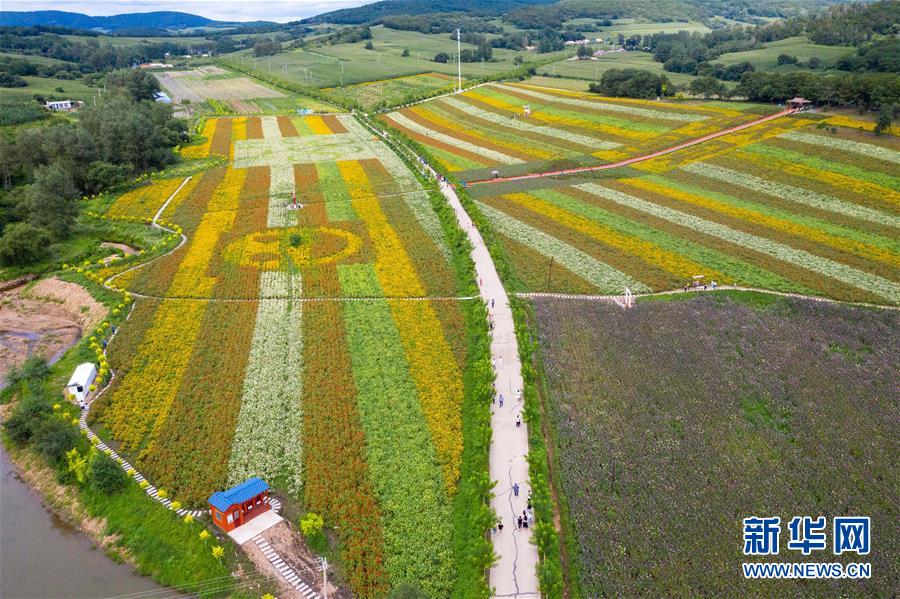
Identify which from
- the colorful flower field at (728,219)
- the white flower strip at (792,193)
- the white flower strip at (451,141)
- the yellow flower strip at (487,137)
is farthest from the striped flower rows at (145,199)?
the white flower strip at (792,193)

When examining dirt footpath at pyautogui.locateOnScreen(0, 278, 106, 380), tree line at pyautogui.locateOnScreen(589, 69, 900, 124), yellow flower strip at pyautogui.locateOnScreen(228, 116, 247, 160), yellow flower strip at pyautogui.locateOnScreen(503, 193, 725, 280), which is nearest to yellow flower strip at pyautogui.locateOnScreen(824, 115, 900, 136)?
tree line at pyautogui.locateOnScreen(589, 69, 900, 124)

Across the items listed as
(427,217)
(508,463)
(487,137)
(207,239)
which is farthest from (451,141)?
(508,463)

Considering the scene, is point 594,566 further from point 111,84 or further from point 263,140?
point 111,84

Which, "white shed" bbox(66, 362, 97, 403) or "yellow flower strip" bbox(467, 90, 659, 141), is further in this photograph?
"yellow flower strip" bbox(467, 90, 659, 141)

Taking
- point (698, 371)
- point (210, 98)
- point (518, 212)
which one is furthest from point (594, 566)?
point (210, 98)

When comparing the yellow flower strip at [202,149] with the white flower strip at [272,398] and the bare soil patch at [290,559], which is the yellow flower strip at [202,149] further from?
the bare soil patch at [290,559]

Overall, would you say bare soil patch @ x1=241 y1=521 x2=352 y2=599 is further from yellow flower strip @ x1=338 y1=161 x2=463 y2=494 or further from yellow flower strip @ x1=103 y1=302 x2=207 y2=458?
yellow flower strip @ x1=103 y1=302 x2=207 y2=458
